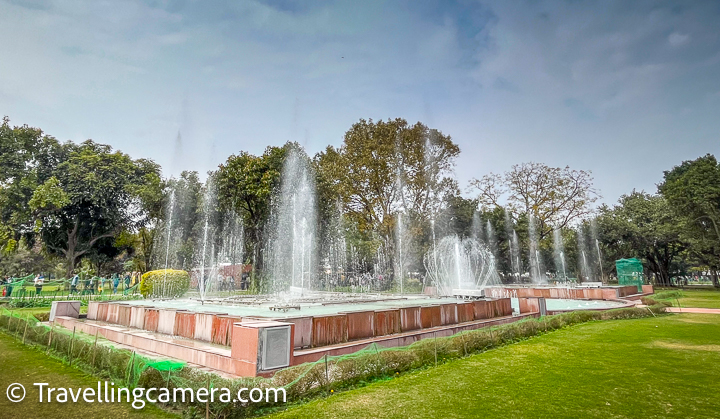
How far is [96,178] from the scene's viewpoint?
27766mm

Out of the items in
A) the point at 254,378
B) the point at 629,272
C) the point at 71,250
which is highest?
the point at 71,250

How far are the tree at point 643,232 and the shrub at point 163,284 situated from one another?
1627 inches

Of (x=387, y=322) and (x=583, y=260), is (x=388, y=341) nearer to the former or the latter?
(x=387, y=322)

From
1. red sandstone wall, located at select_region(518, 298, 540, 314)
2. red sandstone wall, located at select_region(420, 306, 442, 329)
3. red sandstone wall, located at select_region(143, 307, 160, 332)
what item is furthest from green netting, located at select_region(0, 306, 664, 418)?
red sandstone wall, located at select_region(518, 298, 540, 314)

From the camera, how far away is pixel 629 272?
1051 inches

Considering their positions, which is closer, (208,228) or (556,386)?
(556,386)

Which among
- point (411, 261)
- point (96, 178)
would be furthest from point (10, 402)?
point (411, 261)

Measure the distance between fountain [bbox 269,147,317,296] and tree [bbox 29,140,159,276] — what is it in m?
12.4

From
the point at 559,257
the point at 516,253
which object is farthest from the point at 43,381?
the point at 559,257

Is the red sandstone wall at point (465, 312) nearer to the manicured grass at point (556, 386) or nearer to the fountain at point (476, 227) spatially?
the manicured grass at point (556, 386)

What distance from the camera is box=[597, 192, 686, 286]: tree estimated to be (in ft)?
120

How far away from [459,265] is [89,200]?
2901 centimetres

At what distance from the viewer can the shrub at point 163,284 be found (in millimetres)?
17406

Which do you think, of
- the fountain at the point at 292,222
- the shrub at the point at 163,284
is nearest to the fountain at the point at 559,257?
the fountain at the point at 292,222
